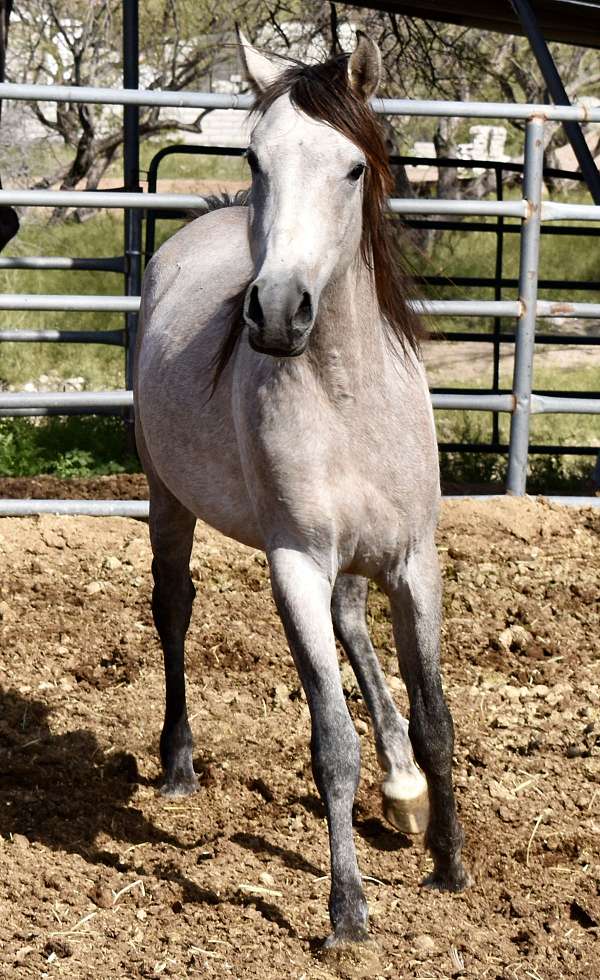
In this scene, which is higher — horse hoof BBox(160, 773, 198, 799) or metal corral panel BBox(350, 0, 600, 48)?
metal corral panel BBox(350, 0, 600, 48)

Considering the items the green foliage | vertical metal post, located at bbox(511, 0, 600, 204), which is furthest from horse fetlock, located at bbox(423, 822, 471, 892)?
the green foliage

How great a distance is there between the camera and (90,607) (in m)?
4.78

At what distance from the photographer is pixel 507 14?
7.38 meters

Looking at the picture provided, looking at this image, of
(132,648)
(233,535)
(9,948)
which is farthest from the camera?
(132,648)

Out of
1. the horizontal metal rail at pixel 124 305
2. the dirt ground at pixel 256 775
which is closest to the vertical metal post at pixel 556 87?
the horizontal metal rail at pixel 124 305

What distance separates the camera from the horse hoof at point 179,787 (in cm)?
360

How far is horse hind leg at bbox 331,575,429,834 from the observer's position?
323 cm

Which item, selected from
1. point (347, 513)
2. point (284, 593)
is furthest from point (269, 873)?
point (347, 513)

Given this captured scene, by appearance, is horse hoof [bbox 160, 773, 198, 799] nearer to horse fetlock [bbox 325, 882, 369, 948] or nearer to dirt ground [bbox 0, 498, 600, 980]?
dirt ground [bbox 0, 498, 600, 980]

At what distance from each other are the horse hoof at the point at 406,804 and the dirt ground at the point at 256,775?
7 centimetres

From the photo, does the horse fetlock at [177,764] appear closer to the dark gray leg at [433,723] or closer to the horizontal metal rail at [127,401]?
the dark gray leg at [433,723]

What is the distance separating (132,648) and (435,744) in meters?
1.80

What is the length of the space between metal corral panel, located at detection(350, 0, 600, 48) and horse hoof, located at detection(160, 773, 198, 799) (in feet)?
16.0

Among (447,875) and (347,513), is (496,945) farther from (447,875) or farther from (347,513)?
(347,513)
